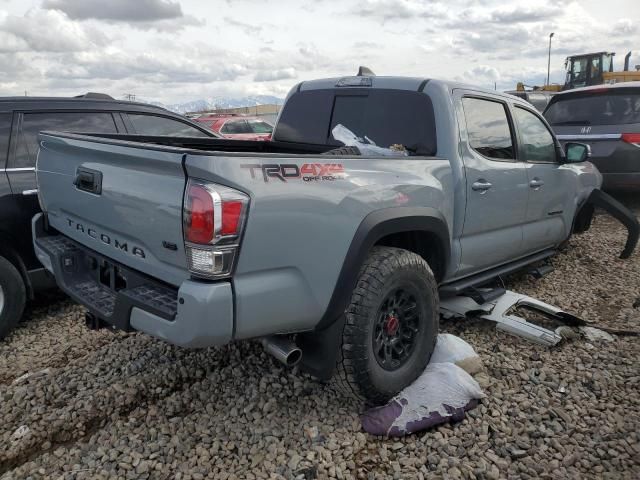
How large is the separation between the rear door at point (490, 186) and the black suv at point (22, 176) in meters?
2.98

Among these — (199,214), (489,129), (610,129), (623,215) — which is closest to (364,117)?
(489,129)

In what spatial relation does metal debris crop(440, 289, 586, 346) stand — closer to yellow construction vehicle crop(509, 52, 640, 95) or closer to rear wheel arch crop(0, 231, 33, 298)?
rear wheel arch crop(0, 231, 33, 298)

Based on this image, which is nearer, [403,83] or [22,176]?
[403,83]

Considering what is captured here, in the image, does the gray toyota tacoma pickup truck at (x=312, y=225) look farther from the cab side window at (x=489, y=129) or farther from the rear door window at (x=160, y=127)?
the rear door window at (x=160, y=127)

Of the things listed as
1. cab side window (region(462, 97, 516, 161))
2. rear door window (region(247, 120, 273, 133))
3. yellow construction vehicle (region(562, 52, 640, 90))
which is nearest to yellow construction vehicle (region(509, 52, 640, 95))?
yellow construction vehicle (region(562, 52, 640, 90))

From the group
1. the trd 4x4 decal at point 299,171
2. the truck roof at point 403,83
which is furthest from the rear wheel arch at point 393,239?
the truck roof at point 403,83

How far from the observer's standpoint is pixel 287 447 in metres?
2.66

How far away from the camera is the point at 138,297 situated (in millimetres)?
2426

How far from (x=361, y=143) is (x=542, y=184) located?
1.81 meters

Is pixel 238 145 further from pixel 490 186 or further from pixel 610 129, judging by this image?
pixel 610 129

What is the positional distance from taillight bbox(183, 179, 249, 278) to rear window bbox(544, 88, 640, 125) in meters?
7.12

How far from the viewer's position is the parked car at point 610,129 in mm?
7293

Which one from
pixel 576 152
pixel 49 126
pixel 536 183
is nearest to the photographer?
pixel 49 126

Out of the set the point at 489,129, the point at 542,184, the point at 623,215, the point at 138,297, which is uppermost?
the point at 489,129
